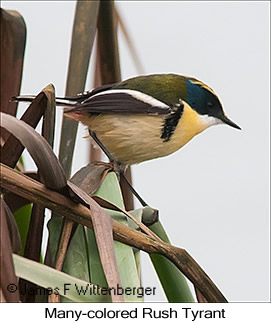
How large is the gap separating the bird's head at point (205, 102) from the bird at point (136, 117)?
41 mm

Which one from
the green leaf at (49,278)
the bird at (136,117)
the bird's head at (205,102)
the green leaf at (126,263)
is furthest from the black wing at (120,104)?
the green leaf at (49,278)

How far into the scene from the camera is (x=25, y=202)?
1.05 m

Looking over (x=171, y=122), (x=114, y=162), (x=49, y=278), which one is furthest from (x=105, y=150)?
(x=49, y=278)

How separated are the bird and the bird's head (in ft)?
0.14

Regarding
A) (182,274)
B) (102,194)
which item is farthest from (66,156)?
(182,274)

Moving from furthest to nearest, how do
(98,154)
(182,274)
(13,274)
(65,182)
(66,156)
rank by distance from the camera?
(98,154) → (66,156) → (182,274) → (65,182) → (13,274)

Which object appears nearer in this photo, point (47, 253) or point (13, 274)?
point (13, 274)

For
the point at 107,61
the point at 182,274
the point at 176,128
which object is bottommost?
the point at 182,274

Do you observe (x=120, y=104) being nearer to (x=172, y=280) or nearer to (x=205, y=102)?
(x=205, y=102)

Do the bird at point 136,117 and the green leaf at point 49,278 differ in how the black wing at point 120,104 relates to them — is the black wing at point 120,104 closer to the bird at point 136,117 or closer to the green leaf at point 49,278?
the bird at point 136,117

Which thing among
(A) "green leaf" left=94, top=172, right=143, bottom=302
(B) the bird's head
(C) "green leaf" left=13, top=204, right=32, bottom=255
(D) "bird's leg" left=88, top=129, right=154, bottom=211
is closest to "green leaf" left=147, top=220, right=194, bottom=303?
(A) "green leaf" left=94, top=172, right=143, bottom=302

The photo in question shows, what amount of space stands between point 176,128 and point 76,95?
0.22 m

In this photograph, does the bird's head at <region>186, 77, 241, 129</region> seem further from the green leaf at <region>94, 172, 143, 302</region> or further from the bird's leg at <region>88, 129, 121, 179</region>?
the green leaf at <region>94, 172, 143, 302</region>
